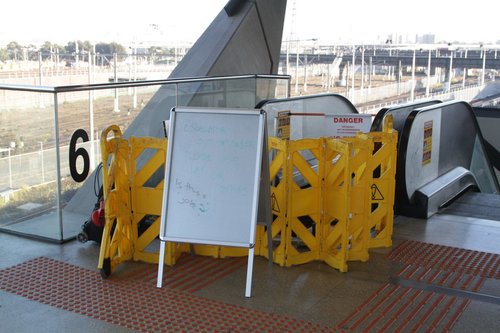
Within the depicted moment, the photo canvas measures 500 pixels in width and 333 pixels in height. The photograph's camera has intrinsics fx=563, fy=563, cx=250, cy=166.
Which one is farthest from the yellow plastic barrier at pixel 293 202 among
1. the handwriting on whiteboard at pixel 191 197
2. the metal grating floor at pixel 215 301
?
the handwriting on whiteboard at pixel 191 197

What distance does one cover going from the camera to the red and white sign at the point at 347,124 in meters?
6.93

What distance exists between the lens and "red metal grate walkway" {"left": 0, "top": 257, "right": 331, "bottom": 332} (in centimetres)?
391

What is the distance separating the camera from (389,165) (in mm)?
5727

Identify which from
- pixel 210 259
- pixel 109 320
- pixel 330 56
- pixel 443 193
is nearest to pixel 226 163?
pixel 210 259

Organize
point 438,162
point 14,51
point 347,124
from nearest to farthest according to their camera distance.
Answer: point 347,124 → point 438,162 → point 14,51

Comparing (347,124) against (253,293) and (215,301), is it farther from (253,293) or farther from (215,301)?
(215,301)

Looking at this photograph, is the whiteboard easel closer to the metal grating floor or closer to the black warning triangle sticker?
the metal grating floor

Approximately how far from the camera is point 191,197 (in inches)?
184

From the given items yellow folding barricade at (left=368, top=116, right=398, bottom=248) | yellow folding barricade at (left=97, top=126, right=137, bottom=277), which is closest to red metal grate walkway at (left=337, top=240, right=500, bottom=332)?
yellow folding barricade at (left=368, top=116, right=398, bottom=248)

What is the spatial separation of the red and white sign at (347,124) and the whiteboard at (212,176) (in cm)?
261

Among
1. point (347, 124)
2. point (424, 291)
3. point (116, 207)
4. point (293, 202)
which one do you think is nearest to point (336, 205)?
point (293, 202)

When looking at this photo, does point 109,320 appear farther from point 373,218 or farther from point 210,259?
point 373,218

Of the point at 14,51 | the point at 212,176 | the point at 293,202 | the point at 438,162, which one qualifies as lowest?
the point at 438,162

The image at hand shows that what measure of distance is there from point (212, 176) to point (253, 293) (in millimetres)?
1007
